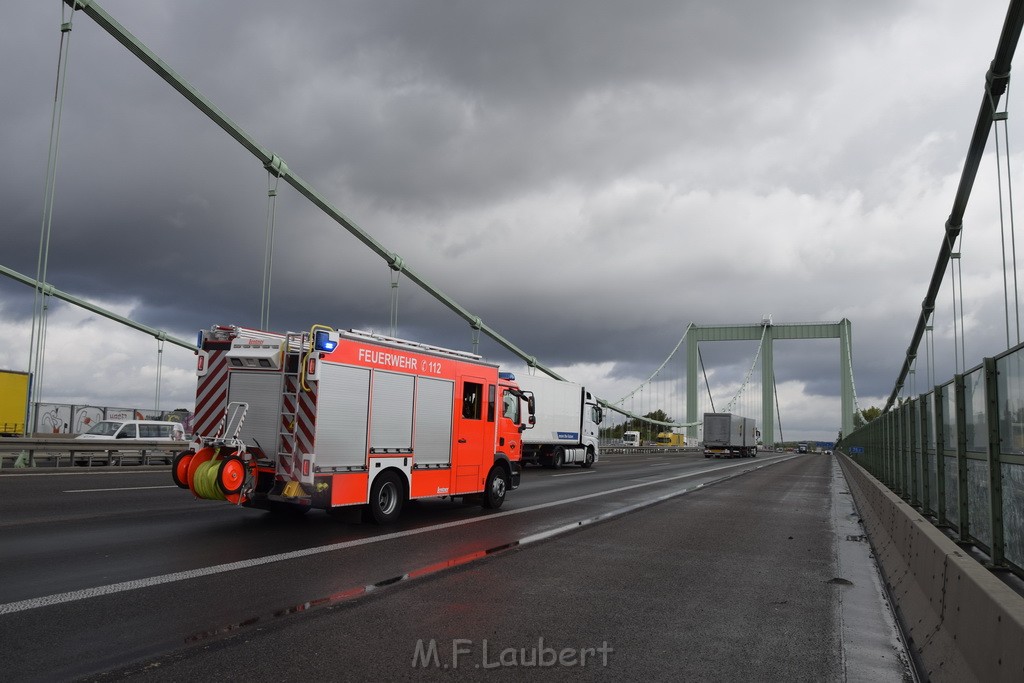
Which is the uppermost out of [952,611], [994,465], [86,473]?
[994,465]

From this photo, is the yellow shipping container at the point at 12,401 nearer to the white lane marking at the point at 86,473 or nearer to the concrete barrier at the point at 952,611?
the white lane marking at the point at 86,473

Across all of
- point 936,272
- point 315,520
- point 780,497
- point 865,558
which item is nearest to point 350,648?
point 315,520

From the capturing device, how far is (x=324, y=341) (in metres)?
10.3

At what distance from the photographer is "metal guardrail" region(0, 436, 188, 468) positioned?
68.3 ft

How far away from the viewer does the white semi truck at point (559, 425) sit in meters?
33.0

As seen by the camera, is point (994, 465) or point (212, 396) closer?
point (994, 465)

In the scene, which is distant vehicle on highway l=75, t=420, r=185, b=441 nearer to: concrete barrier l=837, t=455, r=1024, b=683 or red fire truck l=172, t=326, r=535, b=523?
red fire truck l=172, t=326, r=535, b=523

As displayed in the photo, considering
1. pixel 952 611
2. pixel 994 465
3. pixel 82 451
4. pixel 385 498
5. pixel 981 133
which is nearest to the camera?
pixel 952 611

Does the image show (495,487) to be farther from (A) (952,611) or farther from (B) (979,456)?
(A) (952,611)

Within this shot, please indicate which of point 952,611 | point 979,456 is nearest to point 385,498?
point 979,456

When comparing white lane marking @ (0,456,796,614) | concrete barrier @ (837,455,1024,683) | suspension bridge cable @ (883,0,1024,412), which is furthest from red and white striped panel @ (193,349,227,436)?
suspension bridge cable @ (883,0,1024,412)

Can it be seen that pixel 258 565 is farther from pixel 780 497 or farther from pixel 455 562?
pixel 780 497

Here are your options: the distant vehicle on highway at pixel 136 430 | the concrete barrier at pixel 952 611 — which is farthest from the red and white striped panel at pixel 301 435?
the distant vehicle on highway at pixel 136 430

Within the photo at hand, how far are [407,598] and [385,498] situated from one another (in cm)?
501
